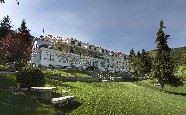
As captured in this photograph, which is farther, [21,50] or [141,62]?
[141,62]

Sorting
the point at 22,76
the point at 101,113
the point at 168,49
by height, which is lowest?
the point at 101,113

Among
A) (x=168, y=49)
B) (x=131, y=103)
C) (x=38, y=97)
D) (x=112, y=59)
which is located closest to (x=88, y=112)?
(x=38, y=97)

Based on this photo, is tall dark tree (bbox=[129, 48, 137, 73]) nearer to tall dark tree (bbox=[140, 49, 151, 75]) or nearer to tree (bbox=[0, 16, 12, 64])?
tall dark tree (bbox=[140, 49, 151, 75])

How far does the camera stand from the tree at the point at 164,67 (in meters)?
72.4

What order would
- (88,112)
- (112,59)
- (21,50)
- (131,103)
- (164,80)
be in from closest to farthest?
(88,112) → (131,103) → (164,80) → (21,50) → (112,59)

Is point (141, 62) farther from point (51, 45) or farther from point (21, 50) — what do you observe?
point (21, 50)

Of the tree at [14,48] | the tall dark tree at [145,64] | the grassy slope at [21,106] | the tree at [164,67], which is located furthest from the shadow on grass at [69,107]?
the tall dark tree at [145,64]

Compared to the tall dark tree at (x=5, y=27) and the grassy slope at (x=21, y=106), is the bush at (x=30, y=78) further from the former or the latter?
the tall dark tree at (x=5, y=27)

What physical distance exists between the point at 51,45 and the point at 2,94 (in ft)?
367

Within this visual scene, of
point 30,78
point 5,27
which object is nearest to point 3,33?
point 5,27

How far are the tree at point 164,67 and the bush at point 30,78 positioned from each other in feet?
135

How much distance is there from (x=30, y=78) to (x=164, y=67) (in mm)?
43612

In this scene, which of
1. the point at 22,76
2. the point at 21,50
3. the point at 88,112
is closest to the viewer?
the point at 88,112

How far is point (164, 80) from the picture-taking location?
72.1 m
